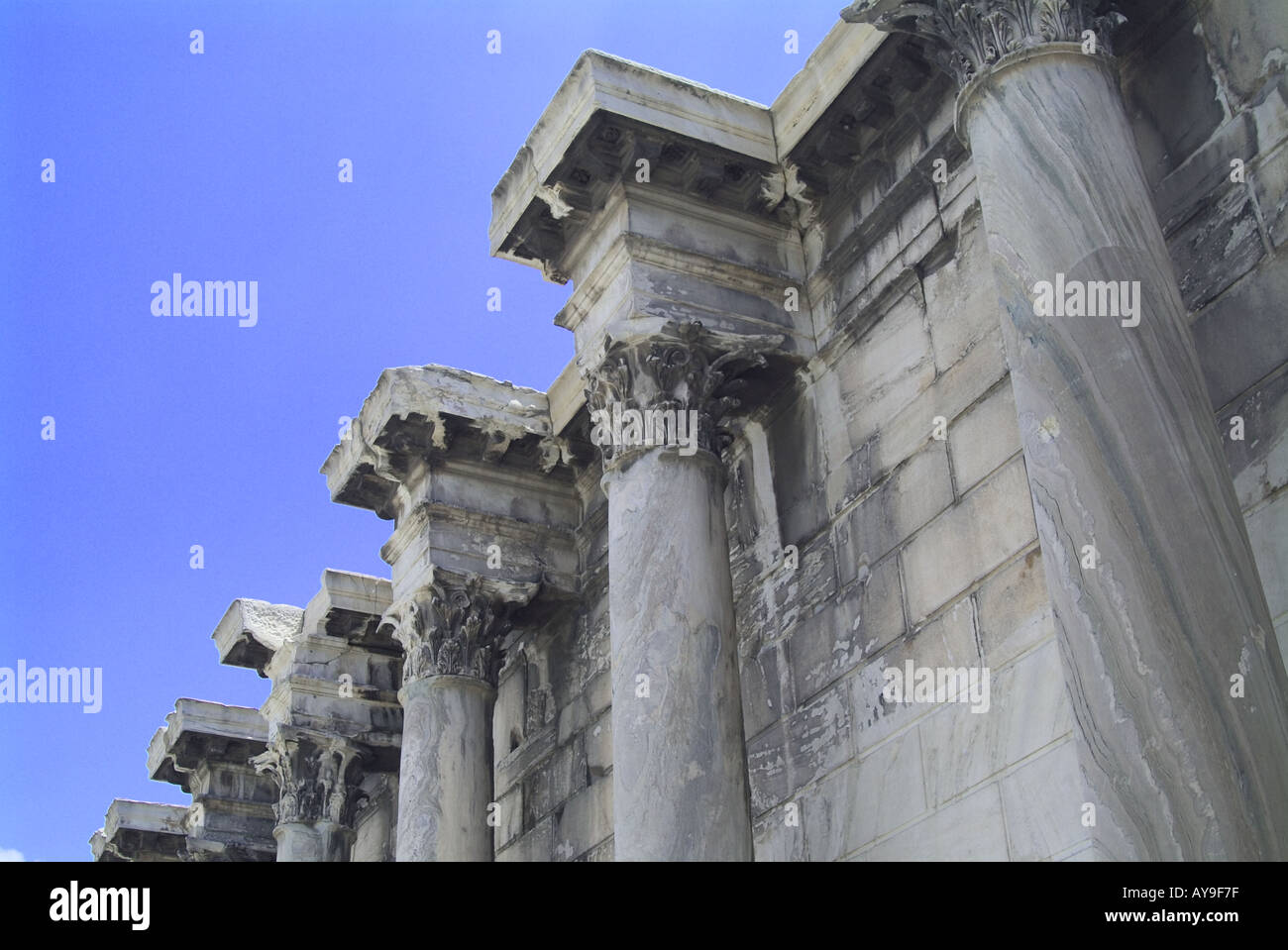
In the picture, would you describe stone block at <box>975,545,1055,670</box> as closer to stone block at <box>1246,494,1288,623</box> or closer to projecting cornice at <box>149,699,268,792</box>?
stone block at <box>1246,494,1288,623</box>

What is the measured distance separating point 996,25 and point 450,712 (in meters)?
8.25

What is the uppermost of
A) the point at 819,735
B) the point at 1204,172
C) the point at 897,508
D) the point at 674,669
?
the point at 1204,172

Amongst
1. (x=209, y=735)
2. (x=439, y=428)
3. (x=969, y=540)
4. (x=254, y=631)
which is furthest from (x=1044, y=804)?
(x=209, y=735)

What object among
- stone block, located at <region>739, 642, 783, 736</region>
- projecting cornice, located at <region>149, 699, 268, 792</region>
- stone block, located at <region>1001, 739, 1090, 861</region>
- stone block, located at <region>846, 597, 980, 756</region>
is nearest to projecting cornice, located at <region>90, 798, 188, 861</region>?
projecting cornice, located at <region>149, 699, 268, 792</region>

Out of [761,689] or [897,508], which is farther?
[761,689]

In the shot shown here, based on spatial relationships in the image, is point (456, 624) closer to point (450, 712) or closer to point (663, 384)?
point (450, 712)

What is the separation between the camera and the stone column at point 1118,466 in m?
6.23

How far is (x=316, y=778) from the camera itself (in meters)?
18.2

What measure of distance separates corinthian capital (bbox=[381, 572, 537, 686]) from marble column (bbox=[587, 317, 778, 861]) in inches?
138

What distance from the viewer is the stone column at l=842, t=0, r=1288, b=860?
6.23m

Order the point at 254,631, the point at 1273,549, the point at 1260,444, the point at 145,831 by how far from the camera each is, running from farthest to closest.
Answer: the point at 145,831, the point at 254,631, the point at 1260,444, the point at 1273,549

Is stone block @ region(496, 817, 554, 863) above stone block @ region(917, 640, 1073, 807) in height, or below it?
above

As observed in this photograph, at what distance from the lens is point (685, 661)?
32.6ft
